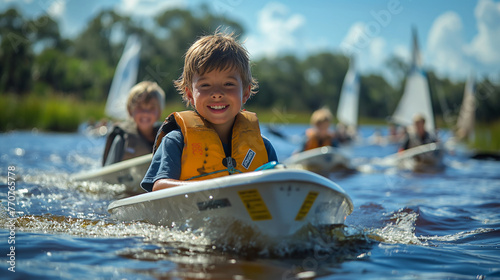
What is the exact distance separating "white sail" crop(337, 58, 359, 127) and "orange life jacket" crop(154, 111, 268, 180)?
21.6 metres

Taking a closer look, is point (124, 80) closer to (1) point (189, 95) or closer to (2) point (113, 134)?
(2) point (113, 134)

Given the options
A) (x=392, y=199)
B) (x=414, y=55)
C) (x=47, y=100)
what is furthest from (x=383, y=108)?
(x=392, y=199)

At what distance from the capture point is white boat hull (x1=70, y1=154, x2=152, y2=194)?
4.88 metres

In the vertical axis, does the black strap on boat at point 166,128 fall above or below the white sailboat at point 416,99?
below

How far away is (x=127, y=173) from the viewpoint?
16.4 feet

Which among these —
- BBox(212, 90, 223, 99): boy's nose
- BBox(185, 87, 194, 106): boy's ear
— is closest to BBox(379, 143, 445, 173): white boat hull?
BBox(185, 87, 194, 106): boy's ear

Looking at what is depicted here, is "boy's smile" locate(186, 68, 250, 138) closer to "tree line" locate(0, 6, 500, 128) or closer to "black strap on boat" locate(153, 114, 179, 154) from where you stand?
"black strap on boat" locate(153, 114, 179, 154)

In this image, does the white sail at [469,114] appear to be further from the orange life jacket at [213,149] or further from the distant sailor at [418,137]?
the orange life jacket at [213,149]

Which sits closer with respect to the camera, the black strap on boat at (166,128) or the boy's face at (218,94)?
the boy's face at (218,94)

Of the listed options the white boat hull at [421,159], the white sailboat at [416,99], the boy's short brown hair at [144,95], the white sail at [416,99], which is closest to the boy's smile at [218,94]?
the boy's short brown hair at [144,95]

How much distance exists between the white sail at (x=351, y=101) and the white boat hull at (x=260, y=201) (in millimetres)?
22115

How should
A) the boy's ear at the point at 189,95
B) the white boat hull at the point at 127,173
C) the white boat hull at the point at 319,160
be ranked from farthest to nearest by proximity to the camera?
1. the white boat hull at the point at 319,160
2. the white boat hull at the point at 127,173
3. the boy's ear at the point at 189,95

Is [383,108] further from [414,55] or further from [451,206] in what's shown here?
[451,206]

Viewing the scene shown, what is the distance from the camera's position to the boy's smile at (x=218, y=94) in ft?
9.45
